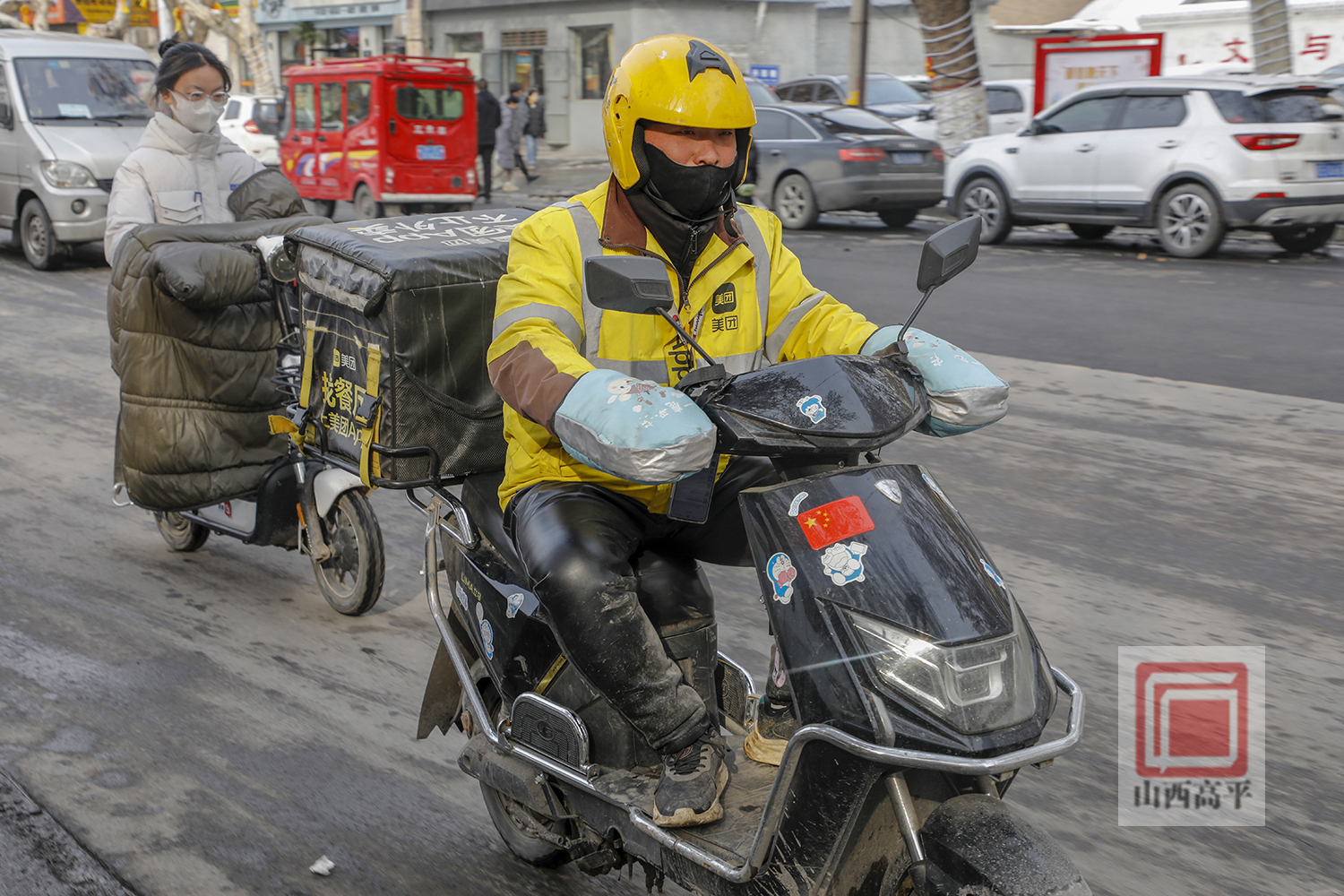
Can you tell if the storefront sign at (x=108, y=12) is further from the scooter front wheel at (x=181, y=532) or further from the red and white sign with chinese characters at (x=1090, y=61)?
the scooter front wheel at (x=181, y=532)

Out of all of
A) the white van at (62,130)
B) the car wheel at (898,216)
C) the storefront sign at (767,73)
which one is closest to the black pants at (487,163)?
the car wheel at (898,216)

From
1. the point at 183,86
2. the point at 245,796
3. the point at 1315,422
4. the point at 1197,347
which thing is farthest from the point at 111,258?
the point at 1197,347

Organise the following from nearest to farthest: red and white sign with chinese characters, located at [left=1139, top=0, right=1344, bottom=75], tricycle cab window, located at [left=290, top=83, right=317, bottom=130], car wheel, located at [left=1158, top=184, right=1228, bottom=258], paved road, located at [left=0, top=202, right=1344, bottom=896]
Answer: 1. paved road, located at [left=0, top=202, right=1344, bottom=896]
2. car wheel, located at [left=1158, top=184, right=1228, bottom=258]
3. tricycle cab window, located at [left=290, top=83, right=317, bottom=130]
4. red and white sign with chinese characters, located at [left=1139, top=0, right=1344, bottom=75]

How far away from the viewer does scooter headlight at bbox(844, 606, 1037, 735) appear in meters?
2.18

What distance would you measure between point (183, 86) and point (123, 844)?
3.18 m

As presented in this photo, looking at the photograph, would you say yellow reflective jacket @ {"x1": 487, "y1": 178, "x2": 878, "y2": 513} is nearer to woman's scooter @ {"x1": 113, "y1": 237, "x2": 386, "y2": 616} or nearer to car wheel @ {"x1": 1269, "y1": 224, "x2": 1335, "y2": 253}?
woman's scooter @ {"x1": 113, "y1": 237, "x2": 386, "y2": 616}

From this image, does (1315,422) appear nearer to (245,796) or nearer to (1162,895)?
(1162,895)

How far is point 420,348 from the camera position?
3678mm

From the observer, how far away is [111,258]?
5129 millimetres

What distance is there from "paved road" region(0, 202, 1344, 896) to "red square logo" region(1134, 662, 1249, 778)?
0.10 meters

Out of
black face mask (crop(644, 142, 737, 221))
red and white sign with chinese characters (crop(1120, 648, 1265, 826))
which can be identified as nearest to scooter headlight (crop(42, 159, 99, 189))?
red and white sign with chinese characters (crop(1120, 648, 1265, 826))

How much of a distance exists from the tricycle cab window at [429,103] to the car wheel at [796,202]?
491 cm

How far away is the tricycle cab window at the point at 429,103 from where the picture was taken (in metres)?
18.1

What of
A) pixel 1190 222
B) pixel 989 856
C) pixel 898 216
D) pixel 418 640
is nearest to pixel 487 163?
pixel 898 216
